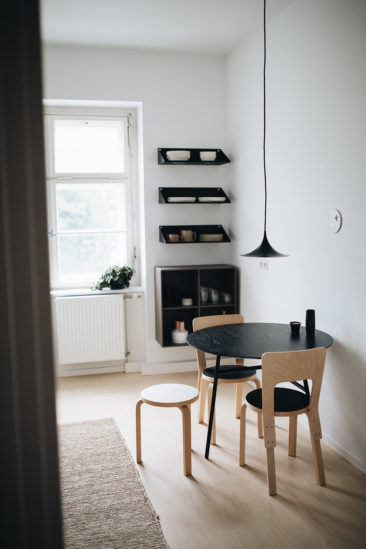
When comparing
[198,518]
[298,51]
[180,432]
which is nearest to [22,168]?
[198,518]

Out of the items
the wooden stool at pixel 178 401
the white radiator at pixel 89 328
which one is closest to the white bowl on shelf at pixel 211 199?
the white radiator at pixel 89 328

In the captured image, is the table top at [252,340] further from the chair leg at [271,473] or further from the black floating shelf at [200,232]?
the black floating shelf at [200,232]

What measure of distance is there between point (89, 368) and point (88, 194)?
1764 mm

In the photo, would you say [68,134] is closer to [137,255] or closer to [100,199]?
[100,199]

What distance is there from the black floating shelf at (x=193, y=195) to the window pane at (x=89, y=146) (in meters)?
0.62

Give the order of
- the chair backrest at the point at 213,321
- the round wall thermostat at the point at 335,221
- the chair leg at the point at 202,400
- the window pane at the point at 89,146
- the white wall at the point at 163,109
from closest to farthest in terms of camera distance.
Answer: the round wall thermostat at the point at 335,221 → the chair leg at the point at 202,400 → the chair backrest at the point at 213,321 → the white wall at the point at 163,109 → the window pane at the point at 89,146

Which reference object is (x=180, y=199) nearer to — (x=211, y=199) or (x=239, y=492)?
(x=211, y=199)

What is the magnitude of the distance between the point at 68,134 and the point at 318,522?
401cm

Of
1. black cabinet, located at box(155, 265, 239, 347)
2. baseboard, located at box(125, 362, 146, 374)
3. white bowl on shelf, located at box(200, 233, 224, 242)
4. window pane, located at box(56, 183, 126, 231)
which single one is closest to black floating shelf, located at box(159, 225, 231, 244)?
white bowl on shelf, located at box(200, 233, 224, 242)

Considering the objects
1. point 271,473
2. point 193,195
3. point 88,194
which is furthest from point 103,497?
point 88,194

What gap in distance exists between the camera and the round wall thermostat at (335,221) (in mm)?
2967

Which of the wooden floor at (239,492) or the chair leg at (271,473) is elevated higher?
the chair leg at (271,473)

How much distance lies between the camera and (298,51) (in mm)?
3387

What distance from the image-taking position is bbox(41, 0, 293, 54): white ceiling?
3.53m
